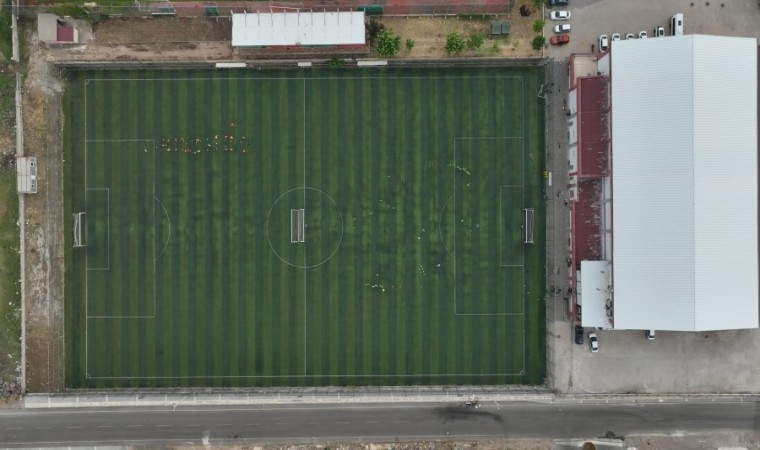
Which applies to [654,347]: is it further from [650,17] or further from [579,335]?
[650,17]

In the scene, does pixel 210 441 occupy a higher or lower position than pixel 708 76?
lower

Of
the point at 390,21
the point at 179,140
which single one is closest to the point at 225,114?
the point at 179,140

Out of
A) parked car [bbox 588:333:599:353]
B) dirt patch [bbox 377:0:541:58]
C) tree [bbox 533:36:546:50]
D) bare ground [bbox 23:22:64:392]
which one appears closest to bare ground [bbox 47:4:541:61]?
dirt patch [bbox 377:0:541:58]

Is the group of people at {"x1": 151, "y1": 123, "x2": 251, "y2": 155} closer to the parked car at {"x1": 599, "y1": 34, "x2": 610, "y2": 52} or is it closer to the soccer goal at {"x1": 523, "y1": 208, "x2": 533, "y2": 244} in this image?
the soccer goal at {"x1": 523, "y1": 208, "x2": 533, "y2": 244}

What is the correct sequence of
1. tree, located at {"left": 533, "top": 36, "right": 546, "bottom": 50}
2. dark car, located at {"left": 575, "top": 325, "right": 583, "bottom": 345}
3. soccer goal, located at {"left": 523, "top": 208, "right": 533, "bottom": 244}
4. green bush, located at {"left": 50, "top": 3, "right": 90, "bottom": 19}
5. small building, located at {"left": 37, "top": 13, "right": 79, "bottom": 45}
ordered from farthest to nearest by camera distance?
soccer goal, located at {"left": 523, "top": 208, "right": 533, "bottom": 244}
dark car, located at {"left": 575, "top": 325, "right": 583, "bottom": 345}
tree, located at {"left": 533, "top": 36, "right": 546, "bottom": 50}
small building, located at {"left": 37, "top": 13, "right": 79, "bottom": 45}
green bush, located at {"left": 50, "top": 3, "right": 90, "bottom": 19}

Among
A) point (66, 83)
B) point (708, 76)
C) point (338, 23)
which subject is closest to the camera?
point (708, 76)

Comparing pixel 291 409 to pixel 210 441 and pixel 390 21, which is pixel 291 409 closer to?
pixel 210 441
